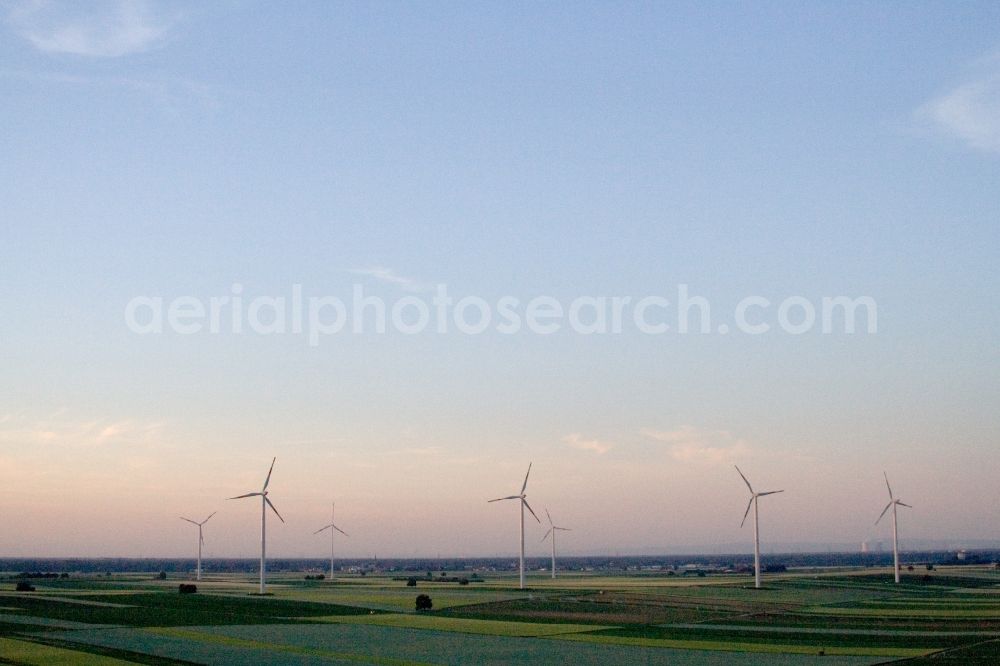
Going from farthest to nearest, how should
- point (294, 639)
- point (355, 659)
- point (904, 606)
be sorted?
point (904, 606) < point (294, 639) < point (355, 659)

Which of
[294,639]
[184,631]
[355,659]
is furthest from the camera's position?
[184,631]

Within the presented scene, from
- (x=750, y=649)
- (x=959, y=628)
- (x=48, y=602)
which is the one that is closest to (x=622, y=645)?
(x=750, y=649)

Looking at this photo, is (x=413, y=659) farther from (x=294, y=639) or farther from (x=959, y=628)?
(x=959, y=628)

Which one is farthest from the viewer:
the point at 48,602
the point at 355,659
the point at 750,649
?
the point at 48,602

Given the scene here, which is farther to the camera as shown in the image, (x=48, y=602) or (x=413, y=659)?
(x=48, y=602)

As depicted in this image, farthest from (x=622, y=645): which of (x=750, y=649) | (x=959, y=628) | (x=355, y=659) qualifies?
(x=959, y=628)

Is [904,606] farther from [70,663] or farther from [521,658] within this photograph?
[70,663]
